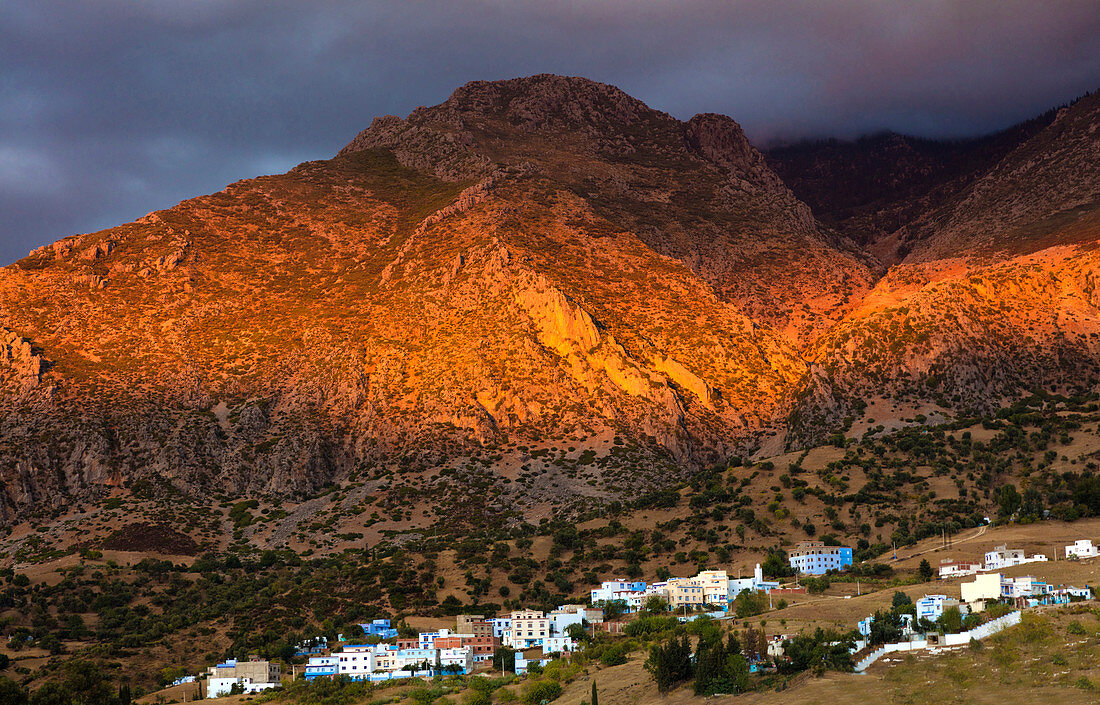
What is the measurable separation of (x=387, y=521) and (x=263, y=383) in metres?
34.3

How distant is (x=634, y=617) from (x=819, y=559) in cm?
1954

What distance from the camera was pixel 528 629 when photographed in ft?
326

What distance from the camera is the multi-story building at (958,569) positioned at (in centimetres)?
9369

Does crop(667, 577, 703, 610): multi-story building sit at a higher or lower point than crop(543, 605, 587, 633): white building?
higher

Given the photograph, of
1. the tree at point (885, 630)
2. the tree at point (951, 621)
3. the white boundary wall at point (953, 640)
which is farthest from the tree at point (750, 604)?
the white boundary wall at point (953, 640)

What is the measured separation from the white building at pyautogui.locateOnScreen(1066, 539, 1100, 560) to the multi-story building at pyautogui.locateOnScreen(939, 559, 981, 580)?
634 cm

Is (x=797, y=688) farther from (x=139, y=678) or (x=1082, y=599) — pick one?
(x=139, y=678)

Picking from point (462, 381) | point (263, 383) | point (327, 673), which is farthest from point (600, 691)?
point (263, 383)

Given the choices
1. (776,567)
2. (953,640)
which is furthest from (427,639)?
(953,640)

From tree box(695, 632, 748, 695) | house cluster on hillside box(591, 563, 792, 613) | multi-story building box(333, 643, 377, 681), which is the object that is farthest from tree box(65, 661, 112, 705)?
tree box(695, 632, 748, 695)

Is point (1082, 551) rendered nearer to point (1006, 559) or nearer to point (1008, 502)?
point (1006, 559)

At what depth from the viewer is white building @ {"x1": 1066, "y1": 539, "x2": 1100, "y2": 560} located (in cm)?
9375

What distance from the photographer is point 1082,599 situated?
3039 inches

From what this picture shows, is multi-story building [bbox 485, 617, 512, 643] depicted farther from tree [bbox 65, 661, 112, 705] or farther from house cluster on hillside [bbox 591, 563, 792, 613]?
tree [bbox 65, 661, 112, 705]
